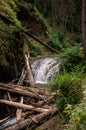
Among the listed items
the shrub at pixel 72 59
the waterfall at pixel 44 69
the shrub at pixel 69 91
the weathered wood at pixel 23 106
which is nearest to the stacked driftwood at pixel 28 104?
the weathered wood at pixel 23 106

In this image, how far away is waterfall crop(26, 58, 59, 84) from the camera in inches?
578

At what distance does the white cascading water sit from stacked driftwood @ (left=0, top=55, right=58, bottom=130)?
2.43 m

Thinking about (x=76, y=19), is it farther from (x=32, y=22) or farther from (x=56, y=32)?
(x=32, y=22)

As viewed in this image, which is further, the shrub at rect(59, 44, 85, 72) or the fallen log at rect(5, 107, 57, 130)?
the shrub at rect(59, 44, 85, 72)

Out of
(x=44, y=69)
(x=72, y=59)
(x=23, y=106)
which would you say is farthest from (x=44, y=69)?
(x=23, y=106)

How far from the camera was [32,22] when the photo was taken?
25.0 metres

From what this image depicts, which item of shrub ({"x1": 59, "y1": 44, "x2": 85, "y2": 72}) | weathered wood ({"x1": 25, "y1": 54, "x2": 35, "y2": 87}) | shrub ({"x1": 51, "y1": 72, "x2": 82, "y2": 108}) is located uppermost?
shrub ({"x1": 51, "y1": 72, "x2": 82, "y2": 108})

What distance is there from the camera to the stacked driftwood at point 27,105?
8.03 meters

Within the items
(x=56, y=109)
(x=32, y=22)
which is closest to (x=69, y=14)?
(x=32, y=22)

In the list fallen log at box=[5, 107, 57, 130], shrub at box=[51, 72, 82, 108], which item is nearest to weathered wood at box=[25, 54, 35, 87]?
fallen log at box=[5, 107, 57, 130]

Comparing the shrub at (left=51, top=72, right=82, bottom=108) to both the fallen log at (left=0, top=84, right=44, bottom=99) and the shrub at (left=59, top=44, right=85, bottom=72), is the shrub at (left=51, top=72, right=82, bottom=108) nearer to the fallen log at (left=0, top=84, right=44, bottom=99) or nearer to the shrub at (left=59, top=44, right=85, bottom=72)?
the fallen log at (left=0, top=84, right=44, bottom=99)

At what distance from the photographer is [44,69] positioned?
15539 millimetres

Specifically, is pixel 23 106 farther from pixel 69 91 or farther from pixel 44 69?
pixel 44 69

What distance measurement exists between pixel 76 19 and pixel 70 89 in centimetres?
2756
